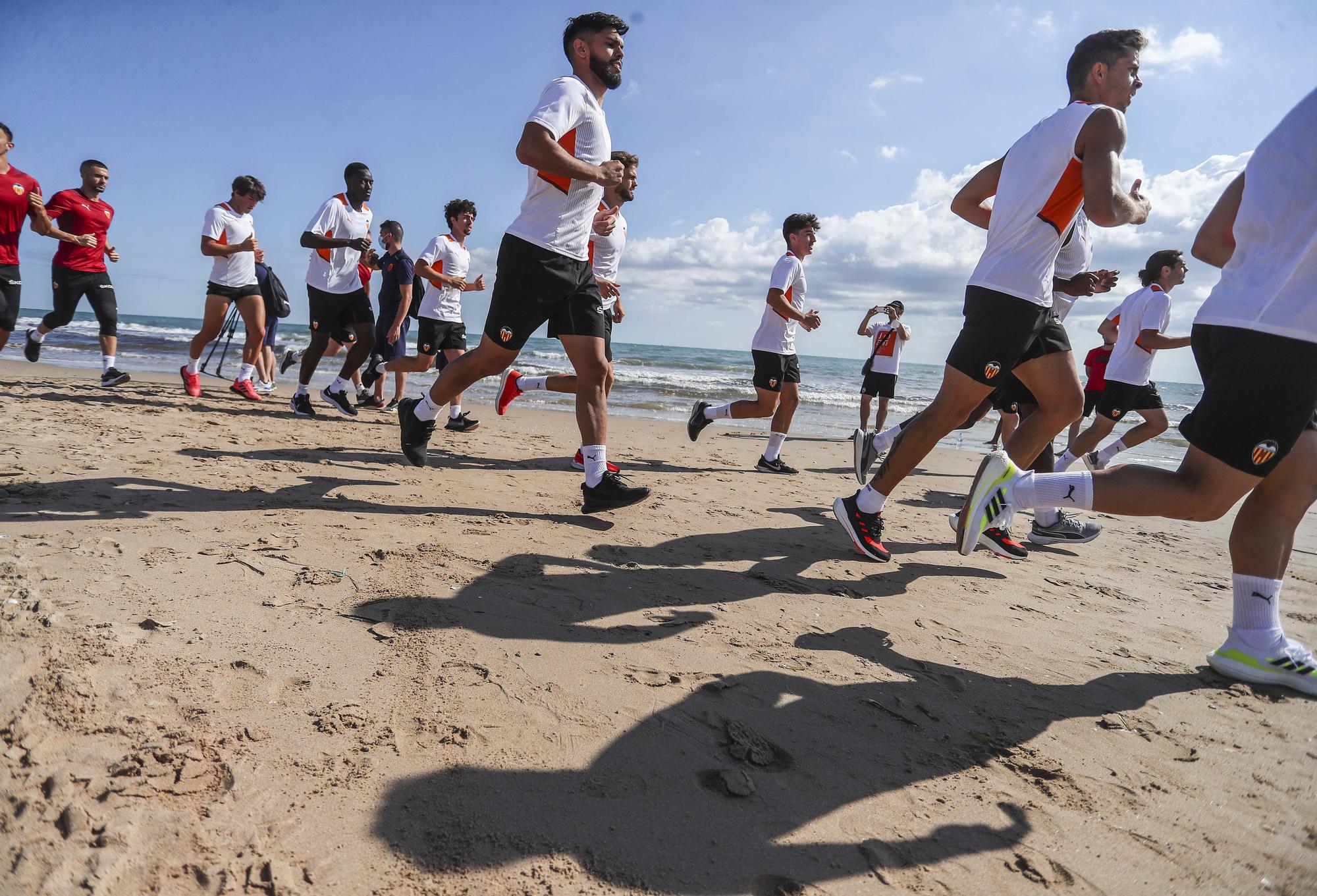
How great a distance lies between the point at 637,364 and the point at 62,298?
21304 millimetres

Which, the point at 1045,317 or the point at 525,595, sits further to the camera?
the point at 1045,317

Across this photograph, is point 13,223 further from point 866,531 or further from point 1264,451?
point 1264,451

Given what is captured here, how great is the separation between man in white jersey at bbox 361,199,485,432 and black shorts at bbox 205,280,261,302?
1.69m

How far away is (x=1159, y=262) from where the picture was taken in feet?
17.1

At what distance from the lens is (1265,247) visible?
2.05 metres

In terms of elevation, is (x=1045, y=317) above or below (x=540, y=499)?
above

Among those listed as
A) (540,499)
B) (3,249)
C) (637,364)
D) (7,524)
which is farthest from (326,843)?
(637,364)

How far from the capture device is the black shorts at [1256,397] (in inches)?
78.1

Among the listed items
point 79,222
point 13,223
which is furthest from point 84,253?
point 13,223

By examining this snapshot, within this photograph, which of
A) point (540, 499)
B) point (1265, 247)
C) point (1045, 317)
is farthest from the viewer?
point (540, 499)

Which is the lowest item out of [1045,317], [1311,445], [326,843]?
[326,843]

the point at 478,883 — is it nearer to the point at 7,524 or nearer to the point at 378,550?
the point at 378,550

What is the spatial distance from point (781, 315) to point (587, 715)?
4.74 meters

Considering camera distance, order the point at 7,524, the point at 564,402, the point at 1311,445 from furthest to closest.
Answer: the point at 564,402 < the point at 7,524 < the point at 1311,445
